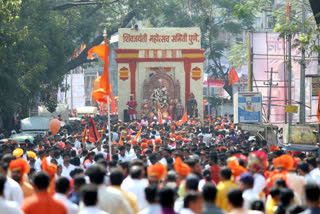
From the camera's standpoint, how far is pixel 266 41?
24.4 meters

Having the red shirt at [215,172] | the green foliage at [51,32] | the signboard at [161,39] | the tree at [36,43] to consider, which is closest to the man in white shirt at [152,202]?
the red shirt at [215,172]

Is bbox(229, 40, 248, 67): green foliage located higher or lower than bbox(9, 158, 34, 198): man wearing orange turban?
higher

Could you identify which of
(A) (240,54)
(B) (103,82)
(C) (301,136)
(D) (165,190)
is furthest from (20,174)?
(A) (240,54)

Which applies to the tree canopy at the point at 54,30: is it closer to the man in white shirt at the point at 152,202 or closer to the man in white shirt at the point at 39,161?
the man in white shirt at the point at 39,161

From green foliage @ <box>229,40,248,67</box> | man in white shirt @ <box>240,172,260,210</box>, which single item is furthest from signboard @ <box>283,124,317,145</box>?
green foliage @ <box>229,40,248,67</box>

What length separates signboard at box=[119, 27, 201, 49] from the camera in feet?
122

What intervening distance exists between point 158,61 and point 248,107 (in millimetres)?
18087

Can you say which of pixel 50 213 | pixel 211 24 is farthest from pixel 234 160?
pixel 211 24

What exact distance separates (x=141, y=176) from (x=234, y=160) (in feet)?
4.56

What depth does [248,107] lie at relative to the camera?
19.8 metres

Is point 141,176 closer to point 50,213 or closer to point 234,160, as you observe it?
point 234,160

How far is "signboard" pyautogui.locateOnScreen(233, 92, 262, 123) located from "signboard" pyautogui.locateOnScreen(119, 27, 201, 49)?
17693 mm

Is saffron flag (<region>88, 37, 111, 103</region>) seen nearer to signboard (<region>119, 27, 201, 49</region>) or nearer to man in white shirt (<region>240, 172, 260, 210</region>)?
man in white shirt (<region>240, 172, 260, 210</region>)

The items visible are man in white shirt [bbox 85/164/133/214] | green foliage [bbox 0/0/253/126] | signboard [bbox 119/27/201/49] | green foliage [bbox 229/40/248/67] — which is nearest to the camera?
man in white shirt [bbox 85/164/133/214]
